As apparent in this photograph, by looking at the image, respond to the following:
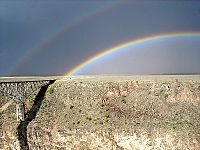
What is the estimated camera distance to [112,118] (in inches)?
2559

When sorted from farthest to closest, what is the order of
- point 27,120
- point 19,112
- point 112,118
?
point 19,112 < point 27,120 < point 112,118

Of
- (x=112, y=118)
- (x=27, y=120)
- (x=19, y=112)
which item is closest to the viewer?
(x=112, y=118)

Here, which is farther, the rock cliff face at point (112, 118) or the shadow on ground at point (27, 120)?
the shadow on ground at point (27, 120)

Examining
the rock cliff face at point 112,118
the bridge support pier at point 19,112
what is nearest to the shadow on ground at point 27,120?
the rock cliff face at point 112,118

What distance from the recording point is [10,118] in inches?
2800

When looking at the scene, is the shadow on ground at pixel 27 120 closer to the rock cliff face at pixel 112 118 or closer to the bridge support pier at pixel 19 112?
the rock cliff face at pixel 112 118

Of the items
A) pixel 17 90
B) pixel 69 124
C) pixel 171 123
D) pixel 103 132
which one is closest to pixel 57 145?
pixel 69 124

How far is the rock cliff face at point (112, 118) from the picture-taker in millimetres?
60531

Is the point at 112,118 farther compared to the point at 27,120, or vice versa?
the point at 27,120

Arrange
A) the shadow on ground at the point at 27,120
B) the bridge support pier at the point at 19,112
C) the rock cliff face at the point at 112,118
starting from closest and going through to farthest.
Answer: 1. the rock cliff face at the point at 112,118
2. the shadow on ground at the point at 27,120
3. the bridge support pier at the point at 19,112

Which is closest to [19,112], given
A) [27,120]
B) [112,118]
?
[27,120]

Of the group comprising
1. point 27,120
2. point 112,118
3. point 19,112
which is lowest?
point 112,118

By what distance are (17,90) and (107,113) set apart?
51.6ft

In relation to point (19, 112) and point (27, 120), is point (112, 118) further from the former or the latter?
point (19, 112)
